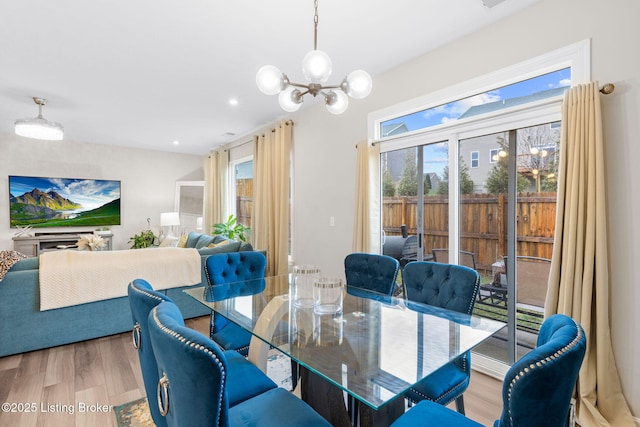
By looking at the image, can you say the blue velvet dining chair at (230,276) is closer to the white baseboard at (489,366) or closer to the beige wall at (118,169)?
the white baseboard at (489,366)

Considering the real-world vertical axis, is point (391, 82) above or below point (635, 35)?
above

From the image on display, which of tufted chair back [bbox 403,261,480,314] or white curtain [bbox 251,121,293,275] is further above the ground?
white curtain [bbox 251,121,293,275]

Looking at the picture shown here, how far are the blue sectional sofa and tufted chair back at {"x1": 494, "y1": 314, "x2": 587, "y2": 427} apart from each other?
11.4ft

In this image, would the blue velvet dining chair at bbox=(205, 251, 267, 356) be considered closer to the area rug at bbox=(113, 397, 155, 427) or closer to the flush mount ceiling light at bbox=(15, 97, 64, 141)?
the area rug at bbox=(113, 397, 155, 427)

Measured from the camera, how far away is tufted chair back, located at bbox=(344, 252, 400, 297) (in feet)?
7.86

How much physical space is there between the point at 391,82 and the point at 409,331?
253cm

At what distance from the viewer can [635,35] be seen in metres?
1.84

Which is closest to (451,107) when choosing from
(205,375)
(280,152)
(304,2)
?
(304,2)

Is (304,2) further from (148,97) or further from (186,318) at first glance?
(186,318)

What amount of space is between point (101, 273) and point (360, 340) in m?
2.79

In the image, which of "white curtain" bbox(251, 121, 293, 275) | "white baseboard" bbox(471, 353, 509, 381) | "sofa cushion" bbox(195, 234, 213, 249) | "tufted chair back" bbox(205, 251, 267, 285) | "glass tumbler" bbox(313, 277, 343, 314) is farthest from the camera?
"sofa cushion" bbox(195, 234, 213, 249)

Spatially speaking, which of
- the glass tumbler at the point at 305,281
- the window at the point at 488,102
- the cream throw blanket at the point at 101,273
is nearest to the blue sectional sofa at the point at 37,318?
Answer: the cream throw blanket at the point at 101,273

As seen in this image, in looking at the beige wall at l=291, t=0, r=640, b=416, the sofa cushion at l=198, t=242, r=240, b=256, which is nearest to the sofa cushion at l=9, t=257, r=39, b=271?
the sofa cushion at l=198, t=242, r=240, b=256

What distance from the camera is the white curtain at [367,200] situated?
326 centimetres
